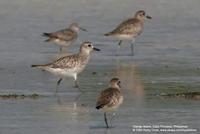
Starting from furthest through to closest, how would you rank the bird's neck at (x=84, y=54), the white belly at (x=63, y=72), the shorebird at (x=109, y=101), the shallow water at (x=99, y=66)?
the bird's neck at (x=84, y=54) → the white belly at (x=63, y=72) → the shallow water at (x=99, y=66) → the shorebird at (x=109, y=101)

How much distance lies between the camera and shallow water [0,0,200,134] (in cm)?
1278

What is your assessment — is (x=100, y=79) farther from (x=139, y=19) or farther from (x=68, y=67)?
(x=139, y=19)

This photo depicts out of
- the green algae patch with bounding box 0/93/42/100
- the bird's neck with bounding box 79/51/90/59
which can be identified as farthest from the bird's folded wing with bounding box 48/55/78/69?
the green algae patch with bounding box 0/93/42/100

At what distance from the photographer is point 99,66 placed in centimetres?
1800

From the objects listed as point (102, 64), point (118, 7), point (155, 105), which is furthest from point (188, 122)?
point (118, 7)

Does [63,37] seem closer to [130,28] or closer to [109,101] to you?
[130,28]

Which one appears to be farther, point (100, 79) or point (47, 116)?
point (100, 79)

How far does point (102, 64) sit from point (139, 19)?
4506 mm

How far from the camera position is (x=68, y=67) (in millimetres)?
16125

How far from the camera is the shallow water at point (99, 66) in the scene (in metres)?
12.8

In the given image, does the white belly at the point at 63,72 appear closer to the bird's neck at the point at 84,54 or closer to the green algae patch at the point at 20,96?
the bird's neck at the point at 84,54

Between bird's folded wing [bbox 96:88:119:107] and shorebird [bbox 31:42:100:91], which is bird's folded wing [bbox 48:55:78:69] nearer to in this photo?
shorebird [bbox 31:42:100:91]

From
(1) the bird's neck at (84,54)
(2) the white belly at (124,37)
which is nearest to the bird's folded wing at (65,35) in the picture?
(2) the white belly at (124,37)

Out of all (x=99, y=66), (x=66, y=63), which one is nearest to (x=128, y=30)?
(x=99, y=66)
